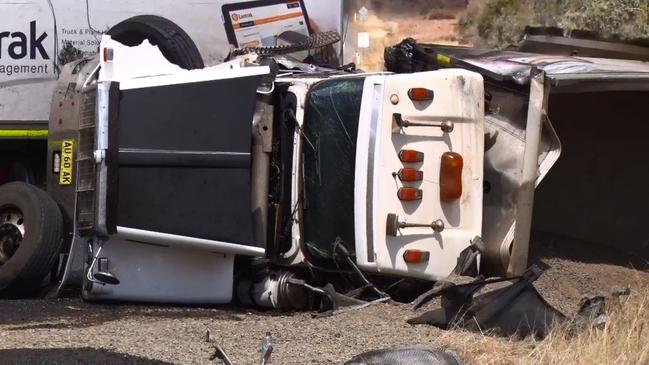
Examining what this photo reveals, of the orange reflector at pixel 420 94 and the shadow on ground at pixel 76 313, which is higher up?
the orange reflector at pixel 420 94

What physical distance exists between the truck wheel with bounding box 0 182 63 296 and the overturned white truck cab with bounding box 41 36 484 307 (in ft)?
0.55

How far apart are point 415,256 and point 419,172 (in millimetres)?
461

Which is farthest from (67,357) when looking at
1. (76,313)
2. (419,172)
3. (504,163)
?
(504,163)

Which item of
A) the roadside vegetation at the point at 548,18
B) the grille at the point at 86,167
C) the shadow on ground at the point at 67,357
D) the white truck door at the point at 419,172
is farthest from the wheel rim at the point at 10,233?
the roadside vegetation at the point at 548,18

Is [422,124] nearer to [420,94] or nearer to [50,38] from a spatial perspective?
[420,94]

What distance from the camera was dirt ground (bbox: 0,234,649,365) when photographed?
196 inches

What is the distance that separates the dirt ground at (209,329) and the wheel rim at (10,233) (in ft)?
1.38

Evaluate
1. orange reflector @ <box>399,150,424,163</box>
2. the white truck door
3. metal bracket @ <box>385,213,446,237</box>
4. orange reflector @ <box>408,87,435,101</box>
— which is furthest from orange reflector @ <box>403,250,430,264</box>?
orange reflector @ <box>408,87,435,101</box>

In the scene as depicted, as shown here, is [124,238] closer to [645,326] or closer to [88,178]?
[88,178]

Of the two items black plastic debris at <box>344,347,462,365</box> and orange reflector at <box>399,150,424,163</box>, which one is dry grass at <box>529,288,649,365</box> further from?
orange reflector at <box>399,150,424,163</box>

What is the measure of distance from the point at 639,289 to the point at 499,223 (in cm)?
93

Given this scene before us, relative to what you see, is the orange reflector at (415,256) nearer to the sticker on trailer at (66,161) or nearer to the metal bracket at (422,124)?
the metal bracket at (422,124)

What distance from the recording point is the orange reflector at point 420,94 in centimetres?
604

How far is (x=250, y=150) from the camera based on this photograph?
615 cm
